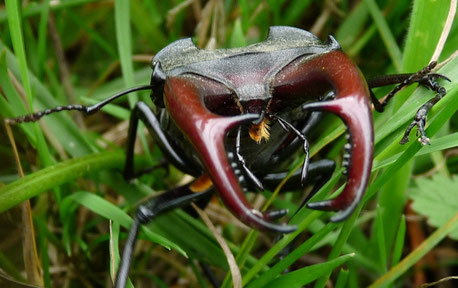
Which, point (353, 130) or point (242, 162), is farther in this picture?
point (242, 162)

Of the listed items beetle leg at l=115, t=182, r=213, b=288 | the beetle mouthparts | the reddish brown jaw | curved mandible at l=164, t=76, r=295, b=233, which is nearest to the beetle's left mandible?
the reddish brown jaw

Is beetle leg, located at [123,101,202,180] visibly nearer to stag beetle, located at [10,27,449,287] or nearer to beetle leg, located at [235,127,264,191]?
stag beetle, located at [10,27,449,287]

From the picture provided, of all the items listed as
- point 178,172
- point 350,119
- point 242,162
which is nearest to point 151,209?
point 242,162

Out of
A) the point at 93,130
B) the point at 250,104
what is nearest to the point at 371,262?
the point at 250,104

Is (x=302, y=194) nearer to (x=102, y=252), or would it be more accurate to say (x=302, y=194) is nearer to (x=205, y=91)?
(x=102, y=252)

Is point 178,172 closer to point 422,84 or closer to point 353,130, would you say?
point 422,84

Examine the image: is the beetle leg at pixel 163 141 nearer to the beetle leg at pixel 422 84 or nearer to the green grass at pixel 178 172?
the green grass at pixel 178 172
